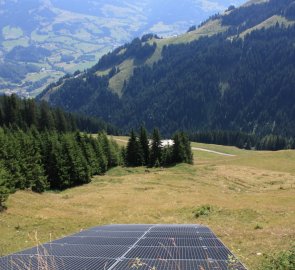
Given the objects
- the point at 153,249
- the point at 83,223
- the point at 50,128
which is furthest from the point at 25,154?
the point at 50,128

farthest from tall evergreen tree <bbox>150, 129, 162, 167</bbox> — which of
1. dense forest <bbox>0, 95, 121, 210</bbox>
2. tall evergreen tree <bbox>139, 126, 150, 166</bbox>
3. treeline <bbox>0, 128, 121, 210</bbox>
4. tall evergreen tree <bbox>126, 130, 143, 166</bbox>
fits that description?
treeline <bbox>0, 128, 121, 210</bbox>

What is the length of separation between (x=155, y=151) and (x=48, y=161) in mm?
36148

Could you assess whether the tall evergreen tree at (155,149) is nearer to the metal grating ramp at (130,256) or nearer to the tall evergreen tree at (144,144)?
the tall evergreen tree at (144,144)

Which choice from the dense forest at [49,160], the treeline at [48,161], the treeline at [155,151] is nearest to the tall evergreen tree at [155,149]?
the treeline at [155,151]

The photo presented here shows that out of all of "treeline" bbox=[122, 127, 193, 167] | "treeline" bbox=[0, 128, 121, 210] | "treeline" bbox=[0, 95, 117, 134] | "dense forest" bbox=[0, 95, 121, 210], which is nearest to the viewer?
"dense forest" bbox=[0, 95, 121, 210]

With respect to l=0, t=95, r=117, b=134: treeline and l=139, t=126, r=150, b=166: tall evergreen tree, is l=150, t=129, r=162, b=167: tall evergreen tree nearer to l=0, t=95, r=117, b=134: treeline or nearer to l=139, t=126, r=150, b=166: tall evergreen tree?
l=139, t=126, r=150, b=166: tall evergreen tree

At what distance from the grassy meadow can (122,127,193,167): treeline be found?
7.94 metres

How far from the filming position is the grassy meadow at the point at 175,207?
27500mm

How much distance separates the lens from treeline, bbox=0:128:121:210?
66.1 metres

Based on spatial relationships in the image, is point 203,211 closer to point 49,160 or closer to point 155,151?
point 49,160

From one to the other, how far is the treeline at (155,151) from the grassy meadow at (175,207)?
26.1ft

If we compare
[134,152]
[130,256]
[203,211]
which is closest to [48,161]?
[134,152]

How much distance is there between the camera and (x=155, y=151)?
110m

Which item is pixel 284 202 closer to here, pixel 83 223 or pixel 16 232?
pixel 83 223
